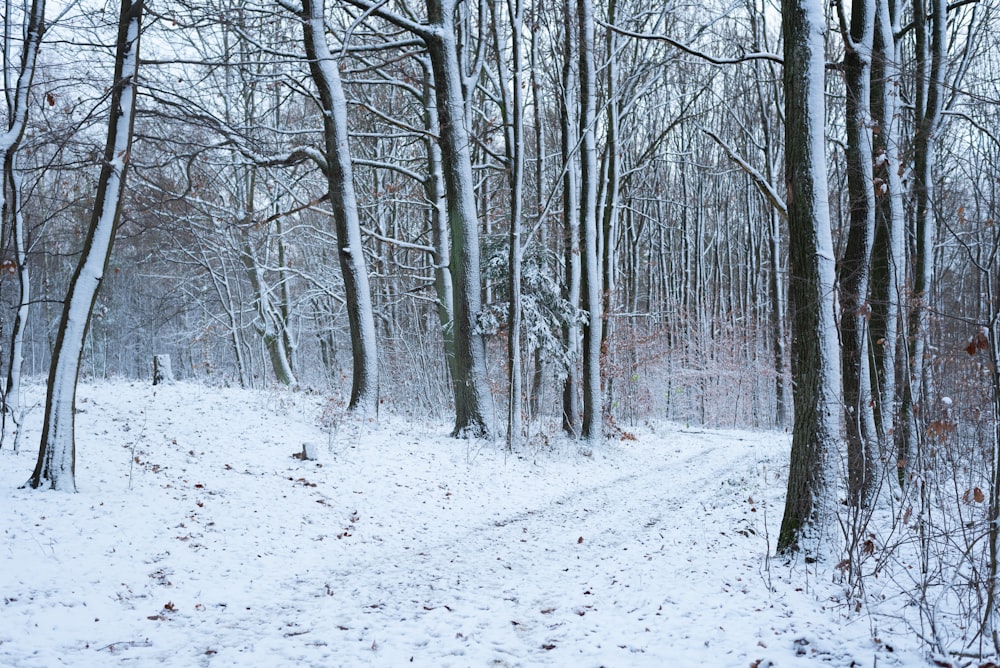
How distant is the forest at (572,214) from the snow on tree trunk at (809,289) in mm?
23

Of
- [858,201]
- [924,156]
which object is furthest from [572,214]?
[858,201]

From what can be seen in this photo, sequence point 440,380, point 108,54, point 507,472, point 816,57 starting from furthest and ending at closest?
point 440,380 → point 507,472 → point 108,54 → point 816,57

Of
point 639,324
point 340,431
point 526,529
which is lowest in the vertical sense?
point 526,529

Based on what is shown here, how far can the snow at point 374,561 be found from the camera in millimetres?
3967

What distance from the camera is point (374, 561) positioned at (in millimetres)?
6055

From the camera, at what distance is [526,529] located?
287 inches

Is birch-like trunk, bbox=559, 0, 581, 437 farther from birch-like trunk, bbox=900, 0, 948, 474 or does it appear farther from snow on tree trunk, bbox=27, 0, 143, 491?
snow on tree trunk, bbox=27, 0, 143, 491

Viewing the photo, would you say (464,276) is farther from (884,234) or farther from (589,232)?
(884,234)

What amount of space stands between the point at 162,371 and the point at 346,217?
5.55 m

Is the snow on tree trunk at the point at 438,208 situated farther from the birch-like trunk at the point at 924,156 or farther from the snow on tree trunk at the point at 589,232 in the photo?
the birch-like trunk at the point at 924,156

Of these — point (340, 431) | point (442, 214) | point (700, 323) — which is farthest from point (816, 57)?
point (700, 323)

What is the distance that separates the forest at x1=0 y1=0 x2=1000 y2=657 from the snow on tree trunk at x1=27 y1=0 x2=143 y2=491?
27 millimetres

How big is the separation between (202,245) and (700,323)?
18.7 meters

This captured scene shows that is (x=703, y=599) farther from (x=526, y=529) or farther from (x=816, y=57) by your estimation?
(x=816, y=57)
